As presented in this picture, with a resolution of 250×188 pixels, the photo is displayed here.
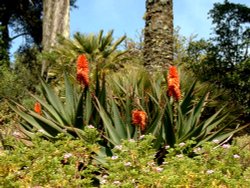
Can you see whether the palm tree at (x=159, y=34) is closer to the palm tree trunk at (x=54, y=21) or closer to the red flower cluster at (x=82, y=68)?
the red flower cluster at (x=82, y=68)

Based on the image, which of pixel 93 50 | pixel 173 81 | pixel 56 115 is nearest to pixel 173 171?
pixel 173 81

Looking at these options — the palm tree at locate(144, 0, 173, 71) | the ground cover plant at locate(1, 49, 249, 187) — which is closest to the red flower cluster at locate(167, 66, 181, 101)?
the ground cover plant at locate(1, 49, 249, 187)

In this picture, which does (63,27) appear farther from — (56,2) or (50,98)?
(50,98)

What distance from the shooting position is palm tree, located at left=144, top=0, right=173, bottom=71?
10609mm

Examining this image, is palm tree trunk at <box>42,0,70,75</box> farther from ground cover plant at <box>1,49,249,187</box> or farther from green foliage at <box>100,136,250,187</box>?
green foliage at <box>100,136,250,187</box>

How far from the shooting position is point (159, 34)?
10672 mm

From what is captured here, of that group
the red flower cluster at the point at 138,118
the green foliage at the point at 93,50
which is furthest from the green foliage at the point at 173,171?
the green foliage at the point at 93,50

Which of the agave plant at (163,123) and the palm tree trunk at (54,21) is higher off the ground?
the palm tree trunk at (54,21)

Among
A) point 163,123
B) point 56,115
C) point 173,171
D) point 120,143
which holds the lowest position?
point 173,171

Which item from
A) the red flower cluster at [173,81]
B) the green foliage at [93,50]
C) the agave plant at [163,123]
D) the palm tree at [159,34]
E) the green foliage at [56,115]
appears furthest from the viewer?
the green foliage at [93,50]

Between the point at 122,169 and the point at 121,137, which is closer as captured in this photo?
the point at 122,169

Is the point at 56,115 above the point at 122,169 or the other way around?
above

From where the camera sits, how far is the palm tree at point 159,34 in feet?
34.8

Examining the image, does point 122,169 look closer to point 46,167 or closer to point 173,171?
point 173,171
